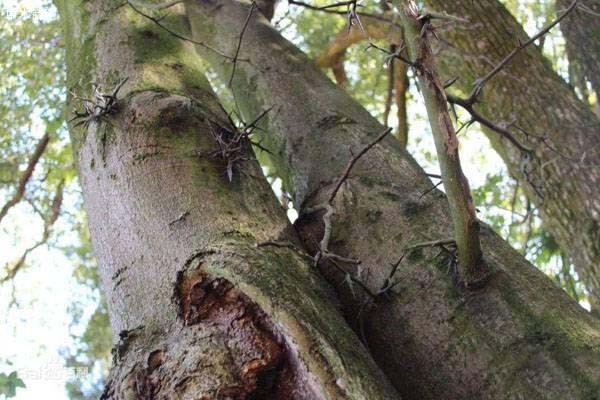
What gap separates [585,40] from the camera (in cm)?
341

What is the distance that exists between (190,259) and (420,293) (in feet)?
1.87

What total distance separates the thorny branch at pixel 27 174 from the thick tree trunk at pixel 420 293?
307cm

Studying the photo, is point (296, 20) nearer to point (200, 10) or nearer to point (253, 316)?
point (200, 10)

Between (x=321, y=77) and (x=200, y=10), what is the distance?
0.99 m

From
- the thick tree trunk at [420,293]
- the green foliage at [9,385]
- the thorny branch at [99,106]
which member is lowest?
the thick tree trunk at [420,293]

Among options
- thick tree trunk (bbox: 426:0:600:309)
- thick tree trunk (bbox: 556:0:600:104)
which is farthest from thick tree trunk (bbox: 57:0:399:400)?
thick tree trunk (bbox: 556:0:600:104)

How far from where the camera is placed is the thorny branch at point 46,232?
18.5 feet

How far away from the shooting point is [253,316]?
1.35 m

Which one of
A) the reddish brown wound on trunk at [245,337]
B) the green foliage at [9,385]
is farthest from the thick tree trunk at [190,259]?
the green foliage at [9,385]

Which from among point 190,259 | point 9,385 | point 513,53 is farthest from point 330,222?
point 9,385

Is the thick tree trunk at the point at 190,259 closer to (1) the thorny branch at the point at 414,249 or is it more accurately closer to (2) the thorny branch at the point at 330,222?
(2) the thorny branch at the point at 330,222

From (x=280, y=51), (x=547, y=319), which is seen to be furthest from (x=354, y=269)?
(x=280, y=51)

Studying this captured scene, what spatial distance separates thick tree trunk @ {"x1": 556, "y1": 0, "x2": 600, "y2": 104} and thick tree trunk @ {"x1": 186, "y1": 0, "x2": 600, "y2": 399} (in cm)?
155

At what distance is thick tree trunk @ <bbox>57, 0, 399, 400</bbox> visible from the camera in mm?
1287
